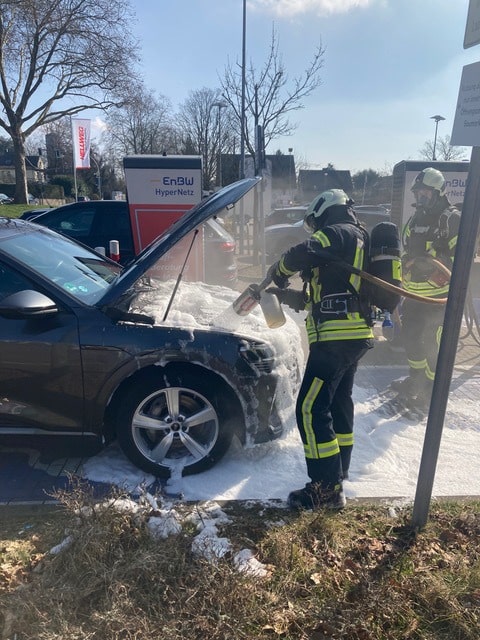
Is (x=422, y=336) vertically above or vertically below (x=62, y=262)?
below

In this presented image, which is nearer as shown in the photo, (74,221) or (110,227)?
(110,227)

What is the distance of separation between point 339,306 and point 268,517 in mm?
1287

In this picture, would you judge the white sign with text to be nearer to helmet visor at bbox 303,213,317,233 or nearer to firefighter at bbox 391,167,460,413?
helmet visor at bbox 303,213,317,233

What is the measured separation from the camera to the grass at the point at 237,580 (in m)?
2.12

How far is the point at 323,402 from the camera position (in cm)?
302

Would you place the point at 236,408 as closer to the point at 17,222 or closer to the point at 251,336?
the point at 251,336

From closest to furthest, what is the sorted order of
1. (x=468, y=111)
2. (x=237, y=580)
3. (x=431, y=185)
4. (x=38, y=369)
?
(x=237, y=580), (x=468, y=111), (x=38, y=369), (x=431, y=185)

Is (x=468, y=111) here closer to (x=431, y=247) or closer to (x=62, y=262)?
(x=431, y=247)

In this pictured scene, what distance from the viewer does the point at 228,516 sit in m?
2.95

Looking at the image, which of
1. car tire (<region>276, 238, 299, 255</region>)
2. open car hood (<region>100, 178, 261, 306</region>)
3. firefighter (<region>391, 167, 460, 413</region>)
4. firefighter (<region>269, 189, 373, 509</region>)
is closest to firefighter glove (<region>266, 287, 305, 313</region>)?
firefighter (<region>269, 189, 373, 509</region>)

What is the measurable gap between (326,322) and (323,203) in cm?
72

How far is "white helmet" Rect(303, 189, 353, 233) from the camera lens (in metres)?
3.04

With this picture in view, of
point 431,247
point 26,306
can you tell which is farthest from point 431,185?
point 26,306

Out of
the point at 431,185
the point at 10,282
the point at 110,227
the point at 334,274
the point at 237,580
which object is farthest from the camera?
the point at 110,227
